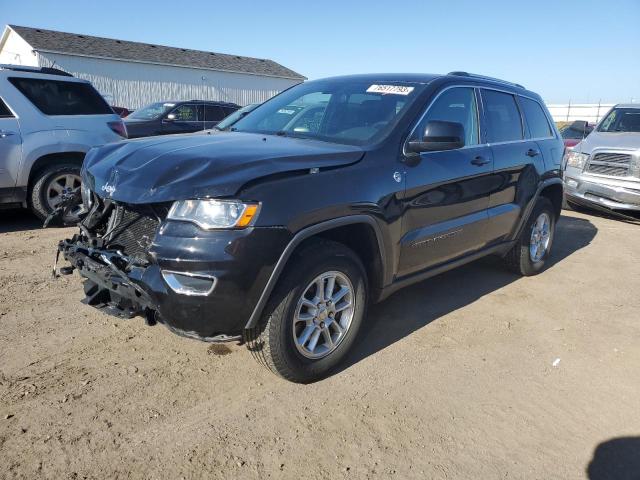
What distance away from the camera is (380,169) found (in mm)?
3270

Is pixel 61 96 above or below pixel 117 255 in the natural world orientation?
above

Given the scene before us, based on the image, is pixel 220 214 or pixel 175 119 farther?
pixel 175 119

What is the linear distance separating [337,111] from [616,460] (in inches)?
112

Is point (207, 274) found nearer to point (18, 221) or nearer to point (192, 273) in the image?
point (192, 273)

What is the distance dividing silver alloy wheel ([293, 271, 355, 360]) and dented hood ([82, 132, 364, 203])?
0.70 m

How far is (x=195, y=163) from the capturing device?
9.27 feet

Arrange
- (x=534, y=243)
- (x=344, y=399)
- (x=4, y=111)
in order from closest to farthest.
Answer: (x=344, y=399)
(x=534, y=243)
(x=4, y=111)

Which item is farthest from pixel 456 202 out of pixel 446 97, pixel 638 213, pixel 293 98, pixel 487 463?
pixel 638 213

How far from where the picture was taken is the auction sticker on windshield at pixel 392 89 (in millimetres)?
3816

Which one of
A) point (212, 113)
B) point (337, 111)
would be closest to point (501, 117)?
point (337, 111)

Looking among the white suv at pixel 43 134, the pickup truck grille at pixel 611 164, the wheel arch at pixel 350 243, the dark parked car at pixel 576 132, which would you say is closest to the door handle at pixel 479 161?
the wheel arch at pixel 350 243

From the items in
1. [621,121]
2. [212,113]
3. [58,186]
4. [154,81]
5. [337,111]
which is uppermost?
[154,81]

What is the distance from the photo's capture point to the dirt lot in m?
2.53

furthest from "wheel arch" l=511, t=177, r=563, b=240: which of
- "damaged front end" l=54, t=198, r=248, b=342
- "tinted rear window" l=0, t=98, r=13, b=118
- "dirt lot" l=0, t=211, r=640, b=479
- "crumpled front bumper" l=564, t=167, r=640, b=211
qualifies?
"tinted rear window" l=0, t=98, r=13, b=118
